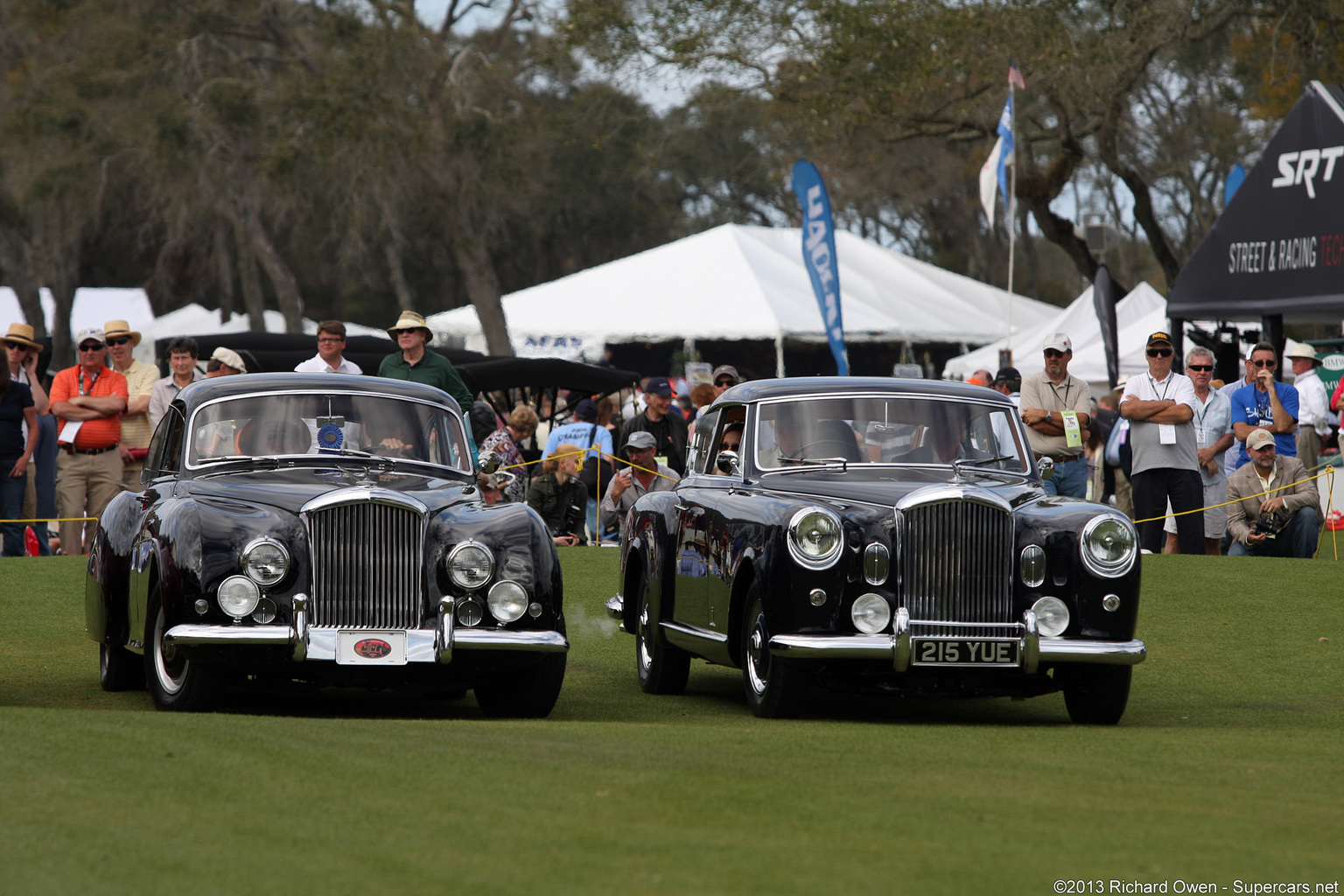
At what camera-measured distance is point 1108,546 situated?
8.09 m

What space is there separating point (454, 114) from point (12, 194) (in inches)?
572

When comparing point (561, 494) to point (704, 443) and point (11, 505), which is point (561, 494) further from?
point (704, 443)

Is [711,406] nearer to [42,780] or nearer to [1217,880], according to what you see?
[42,780]

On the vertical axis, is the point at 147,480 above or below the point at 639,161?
below

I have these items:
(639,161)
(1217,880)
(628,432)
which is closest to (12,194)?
(639,161)

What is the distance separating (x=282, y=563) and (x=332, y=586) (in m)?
0.26

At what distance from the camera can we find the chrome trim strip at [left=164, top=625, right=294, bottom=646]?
7.45 metres

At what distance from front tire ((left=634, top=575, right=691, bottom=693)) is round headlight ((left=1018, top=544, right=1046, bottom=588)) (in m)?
2.23

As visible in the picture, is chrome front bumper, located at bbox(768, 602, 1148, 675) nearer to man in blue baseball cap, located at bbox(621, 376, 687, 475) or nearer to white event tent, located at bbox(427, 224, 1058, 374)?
man in blue baseball cap, located at bbox(621, 376, 687, 475)

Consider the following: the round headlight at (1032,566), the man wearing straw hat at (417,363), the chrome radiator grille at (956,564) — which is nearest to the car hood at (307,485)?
the chrome radiator grille at (956,564)

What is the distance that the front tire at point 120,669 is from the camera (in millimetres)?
8922

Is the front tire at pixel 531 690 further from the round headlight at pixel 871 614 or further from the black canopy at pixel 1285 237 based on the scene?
the black canopy at pixel 1285 237

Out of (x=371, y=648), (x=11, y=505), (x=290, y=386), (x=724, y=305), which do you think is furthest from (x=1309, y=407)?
(x=724, y=305)

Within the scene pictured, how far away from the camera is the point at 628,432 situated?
654 inches
